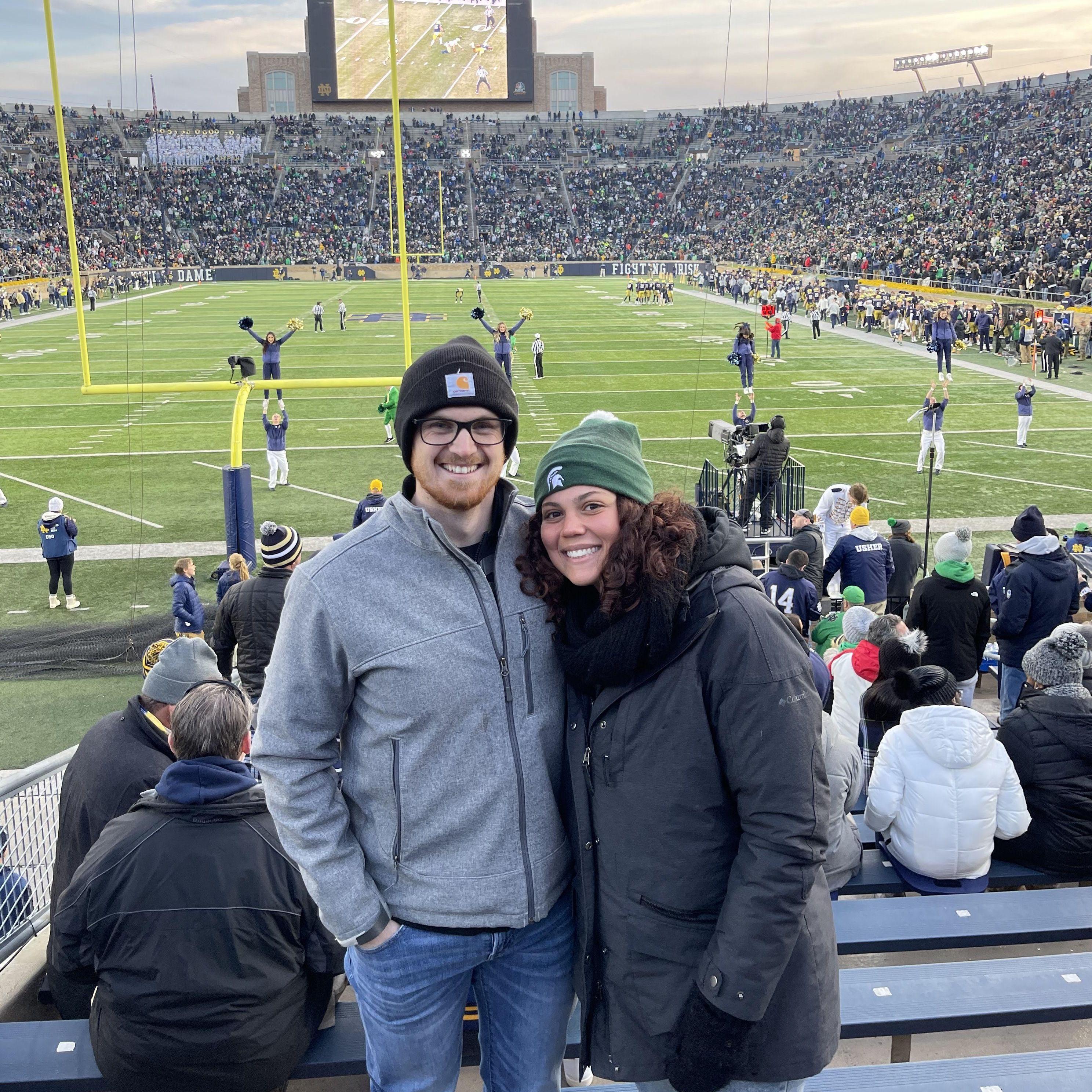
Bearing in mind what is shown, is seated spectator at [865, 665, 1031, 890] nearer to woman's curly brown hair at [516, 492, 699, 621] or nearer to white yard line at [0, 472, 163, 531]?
woman's curly brown hair at [516, 492, 699, 621]

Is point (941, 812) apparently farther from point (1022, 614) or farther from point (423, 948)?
point (1022, 614)

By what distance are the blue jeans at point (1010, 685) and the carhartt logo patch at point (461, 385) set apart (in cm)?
539

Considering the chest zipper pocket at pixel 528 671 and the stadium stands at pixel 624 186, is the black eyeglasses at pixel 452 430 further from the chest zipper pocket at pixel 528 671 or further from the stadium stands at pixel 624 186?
the stadium stands at pixel 624 186

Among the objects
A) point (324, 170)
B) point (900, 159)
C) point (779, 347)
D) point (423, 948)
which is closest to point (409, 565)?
point (423, 948)

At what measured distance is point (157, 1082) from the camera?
2.29m

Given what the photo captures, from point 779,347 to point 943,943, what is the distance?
26123 mm

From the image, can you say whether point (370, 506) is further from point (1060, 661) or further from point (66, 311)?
point (66, 311)

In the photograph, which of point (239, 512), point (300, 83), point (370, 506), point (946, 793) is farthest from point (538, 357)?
point (300, 83)

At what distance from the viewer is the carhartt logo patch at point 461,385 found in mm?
2010

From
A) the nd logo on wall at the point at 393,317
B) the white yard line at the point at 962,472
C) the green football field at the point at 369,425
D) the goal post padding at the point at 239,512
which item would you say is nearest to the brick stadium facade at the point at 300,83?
the nd logo on wall at the point at 393,317

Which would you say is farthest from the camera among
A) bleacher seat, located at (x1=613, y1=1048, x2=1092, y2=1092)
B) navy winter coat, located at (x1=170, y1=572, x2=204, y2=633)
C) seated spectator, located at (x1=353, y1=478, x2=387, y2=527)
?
seated spectator, located at (x1=353, y1=478, x2=387, y2=527)

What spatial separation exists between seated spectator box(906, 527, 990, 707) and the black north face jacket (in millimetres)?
4331

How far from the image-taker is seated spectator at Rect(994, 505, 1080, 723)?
6.11 meters

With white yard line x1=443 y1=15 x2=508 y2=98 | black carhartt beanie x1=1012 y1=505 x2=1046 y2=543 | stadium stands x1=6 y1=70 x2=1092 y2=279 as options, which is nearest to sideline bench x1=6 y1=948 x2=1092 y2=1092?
black carhartt beanie x1=1012 y1=505 x2=1046 y2=543
